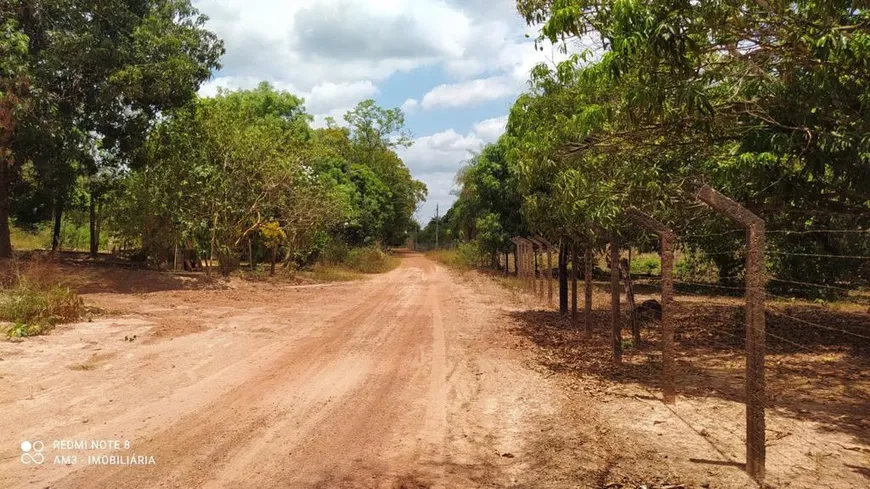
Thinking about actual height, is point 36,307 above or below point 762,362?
below

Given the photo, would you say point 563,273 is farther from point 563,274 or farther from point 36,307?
point 36,307

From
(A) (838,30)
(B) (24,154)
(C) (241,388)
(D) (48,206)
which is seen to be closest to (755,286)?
(A) (838,30)

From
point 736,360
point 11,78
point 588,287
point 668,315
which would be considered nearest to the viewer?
point 668,315

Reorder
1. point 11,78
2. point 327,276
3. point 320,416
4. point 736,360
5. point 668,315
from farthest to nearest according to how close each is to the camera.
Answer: point 327,276 → point 11,78 → point 736,360 → point 668,315 → point 320,416

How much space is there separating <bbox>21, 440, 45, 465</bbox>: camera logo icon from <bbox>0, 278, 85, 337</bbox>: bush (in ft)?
17.0

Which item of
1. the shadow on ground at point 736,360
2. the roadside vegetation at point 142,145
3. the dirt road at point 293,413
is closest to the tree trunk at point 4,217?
the roadside vegetation at point 142,145

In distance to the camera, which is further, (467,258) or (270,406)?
(467,258)

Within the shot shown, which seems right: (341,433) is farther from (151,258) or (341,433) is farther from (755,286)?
(151,258)

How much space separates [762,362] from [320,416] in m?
3.88

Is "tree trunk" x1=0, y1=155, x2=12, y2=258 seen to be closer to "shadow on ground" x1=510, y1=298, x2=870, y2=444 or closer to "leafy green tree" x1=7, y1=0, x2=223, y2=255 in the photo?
"leafy green tree" x1=7, y1=0, x2=223, y2=255

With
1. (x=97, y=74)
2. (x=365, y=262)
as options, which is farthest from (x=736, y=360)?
(x=365, y=262)

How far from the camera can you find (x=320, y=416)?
5.82 metres

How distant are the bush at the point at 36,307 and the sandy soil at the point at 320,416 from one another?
429mm

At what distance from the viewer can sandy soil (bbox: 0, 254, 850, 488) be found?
174 inches
